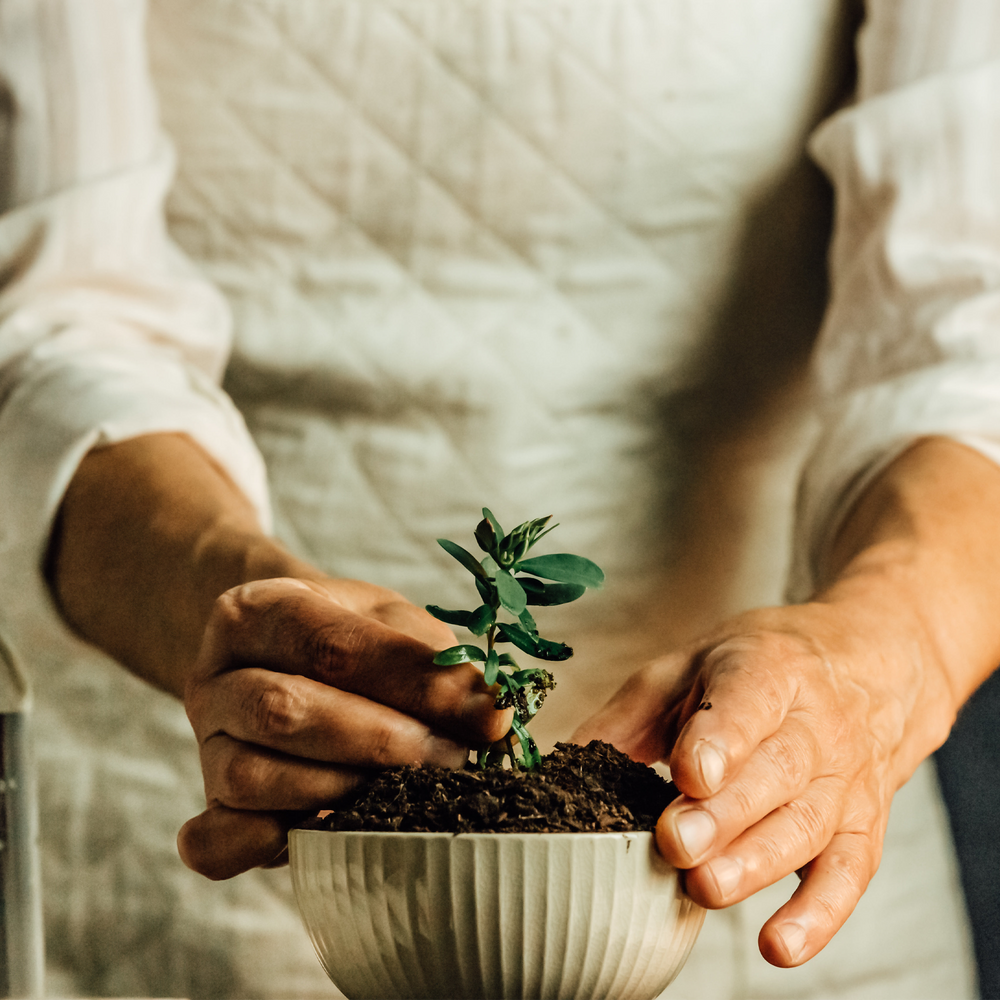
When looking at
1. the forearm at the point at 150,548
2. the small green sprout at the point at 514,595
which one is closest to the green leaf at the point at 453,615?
the small green sprout at the point at 514,595

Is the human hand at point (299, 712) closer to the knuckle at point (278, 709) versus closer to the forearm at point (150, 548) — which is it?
the knuckle at point (278, 709)

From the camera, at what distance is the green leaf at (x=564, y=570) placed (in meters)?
0.41

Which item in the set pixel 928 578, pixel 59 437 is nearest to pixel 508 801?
pixel 928 578

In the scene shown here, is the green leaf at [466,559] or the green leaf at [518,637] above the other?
the green leaf at [466,559]

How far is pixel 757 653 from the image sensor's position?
47 cm

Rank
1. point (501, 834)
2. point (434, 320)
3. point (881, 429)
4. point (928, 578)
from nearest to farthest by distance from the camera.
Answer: point (501, 834), point (928, 578), point (881, 429), point (434, 320)

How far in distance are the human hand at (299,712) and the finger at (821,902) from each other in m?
0.14

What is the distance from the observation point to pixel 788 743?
457 mm

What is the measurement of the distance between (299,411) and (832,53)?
23.6 inches

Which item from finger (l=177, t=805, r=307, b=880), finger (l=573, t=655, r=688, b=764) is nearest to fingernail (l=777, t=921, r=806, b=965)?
finger (l=573, t=655, r=688, b=764)

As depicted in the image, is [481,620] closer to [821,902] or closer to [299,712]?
[299,712]

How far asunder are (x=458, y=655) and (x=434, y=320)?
1.81 feet

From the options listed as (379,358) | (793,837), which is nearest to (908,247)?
(379,358)

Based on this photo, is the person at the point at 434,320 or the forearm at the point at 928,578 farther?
the person at the point at 434,320
